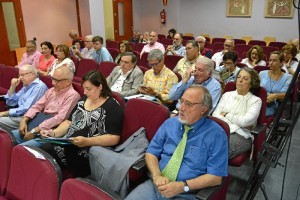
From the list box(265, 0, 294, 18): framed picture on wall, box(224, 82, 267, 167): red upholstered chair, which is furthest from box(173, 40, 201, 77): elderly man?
box(265, 0, 294, 18): framed picture on wall

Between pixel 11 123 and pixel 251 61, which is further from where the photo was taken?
pixel 251 61

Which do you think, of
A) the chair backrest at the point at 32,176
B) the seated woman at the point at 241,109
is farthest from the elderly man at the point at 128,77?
the chair backrest at the point at 32,176

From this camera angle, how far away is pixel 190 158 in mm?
1858

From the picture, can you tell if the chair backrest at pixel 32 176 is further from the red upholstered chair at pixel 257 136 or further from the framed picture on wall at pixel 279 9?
the framed picture on wall at pixel 279 9

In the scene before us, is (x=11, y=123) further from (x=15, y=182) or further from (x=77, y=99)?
(x=15, y=182)

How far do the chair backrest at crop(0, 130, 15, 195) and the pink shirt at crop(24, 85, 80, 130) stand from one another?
91cm

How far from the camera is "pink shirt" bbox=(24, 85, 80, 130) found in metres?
2.74

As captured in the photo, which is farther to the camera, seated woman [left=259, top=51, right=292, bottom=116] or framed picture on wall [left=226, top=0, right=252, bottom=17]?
framed picture on wall [left=226, top=0, right=252, bottom=17]

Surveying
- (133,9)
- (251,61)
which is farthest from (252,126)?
(133,9)

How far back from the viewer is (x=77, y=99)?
113 inches

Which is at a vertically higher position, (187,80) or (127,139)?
(187,80)

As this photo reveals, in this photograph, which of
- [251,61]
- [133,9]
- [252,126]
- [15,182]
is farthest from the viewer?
[133,9]

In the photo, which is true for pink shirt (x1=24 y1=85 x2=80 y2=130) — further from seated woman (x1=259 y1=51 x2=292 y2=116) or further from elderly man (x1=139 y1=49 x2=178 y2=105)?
seated woman (x1=259 y1=51 x2=292 y2=116)

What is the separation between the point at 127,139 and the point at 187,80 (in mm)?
1001
